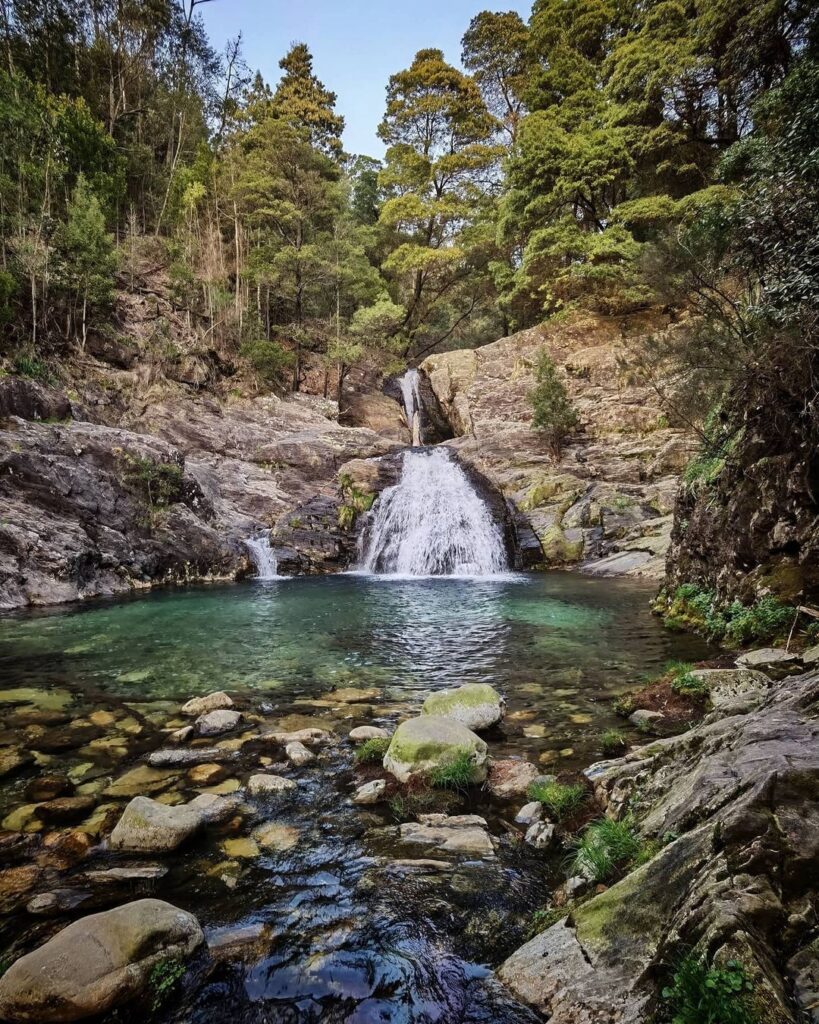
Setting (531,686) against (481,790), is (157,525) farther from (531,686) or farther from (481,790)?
(481,790)

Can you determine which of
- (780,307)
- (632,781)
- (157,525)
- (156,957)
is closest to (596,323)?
(780,307)

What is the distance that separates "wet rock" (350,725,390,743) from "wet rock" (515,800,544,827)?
1.48m

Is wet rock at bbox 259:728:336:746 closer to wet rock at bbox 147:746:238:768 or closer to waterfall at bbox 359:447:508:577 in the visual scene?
wet rock at bbox 147:746:238:768

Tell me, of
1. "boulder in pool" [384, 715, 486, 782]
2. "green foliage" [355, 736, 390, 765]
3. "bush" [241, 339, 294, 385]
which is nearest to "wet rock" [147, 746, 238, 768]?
"green foliage" [355, 736, 390, 765]

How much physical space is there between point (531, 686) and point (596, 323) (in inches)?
886

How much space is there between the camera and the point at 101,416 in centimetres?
1712

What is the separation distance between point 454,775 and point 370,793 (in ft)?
2.01

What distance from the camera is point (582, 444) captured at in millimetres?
20484

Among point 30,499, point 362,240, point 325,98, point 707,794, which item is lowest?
point 707,794

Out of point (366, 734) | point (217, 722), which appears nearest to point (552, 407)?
point (366, 734)

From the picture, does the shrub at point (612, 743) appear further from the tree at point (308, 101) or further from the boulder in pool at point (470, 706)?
the tree at point (308, 101)

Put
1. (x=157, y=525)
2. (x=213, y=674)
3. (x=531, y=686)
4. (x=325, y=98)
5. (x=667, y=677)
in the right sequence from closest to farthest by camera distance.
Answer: (x=667, y=677)
(x=531, y=686)
(x=213, y=674)
(x=157, y=525)
(x=325, y=98)

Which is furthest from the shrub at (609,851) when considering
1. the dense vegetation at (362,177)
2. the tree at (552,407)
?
the tree at (552,407)

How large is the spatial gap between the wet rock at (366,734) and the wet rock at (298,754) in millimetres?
456
